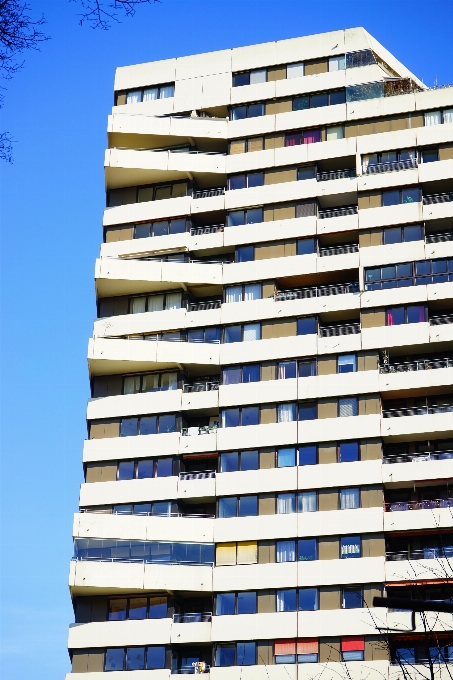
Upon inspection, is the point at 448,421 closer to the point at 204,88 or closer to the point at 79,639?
the point at 79,639

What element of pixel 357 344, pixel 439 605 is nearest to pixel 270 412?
pixel 357 344

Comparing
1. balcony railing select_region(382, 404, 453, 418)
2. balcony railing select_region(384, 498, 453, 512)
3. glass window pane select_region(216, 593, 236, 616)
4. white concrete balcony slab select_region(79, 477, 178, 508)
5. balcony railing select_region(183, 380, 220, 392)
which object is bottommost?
glass window pane select_region(216, 593, 236, 616)

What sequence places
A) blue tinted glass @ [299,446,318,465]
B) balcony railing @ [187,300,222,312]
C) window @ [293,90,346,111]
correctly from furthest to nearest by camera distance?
window @ [293,90,346,111]
balcony railing @ [187,300,222,312]
blue tinted glass @ [299,446,318,465]

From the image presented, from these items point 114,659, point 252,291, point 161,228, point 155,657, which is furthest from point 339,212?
point 114,659

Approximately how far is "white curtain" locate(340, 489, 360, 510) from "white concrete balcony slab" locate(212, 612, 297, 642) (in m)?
6.53

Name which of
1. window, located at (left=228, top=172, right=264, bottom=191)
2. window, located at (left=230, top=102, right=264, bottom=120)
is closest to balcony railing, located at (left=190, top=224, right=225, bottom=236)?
window, located at (left=228, top=172, right=264, bottom=191)

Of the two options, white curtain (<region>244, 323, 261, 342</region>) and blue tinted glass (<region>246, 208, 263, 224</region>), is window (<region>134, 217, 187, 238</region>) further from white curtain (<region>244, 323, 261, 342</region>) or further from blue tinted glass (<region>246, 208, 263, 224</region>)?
white curtain (<region>244, 323, 261, 342</region>)

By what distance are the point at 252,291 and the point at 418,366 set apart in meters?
11.6

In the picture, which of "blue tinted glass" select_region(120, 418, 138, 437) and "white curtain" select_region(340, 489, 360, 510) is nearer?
"white curtain" select_region(340, 489, 360, 510)

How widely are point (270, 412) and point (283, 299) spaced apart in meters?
7.56

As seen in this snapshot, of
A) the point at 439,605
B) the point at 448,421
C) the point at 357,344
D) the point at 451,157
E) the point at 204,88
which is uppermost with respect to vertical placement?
the point at 204,88

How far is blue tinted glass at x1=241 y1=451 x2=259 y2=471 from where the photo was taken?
67500 millimetres

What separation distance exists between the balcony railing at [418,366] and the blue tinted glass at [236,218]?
14046 mm

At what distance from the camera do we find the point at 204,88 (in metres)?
78.8
